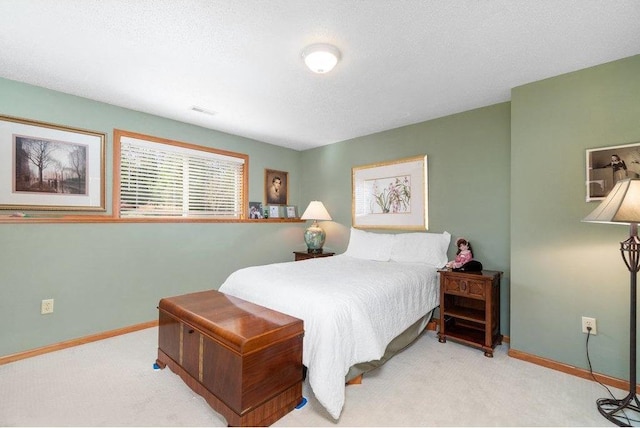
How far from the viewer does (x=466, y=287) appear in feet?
8.87

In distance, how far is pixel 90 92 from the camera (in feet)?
9.02

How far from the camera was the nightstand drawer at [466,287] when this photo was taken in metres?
2.62

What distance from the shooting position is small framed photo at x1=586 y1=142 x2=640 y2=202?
2.06 m

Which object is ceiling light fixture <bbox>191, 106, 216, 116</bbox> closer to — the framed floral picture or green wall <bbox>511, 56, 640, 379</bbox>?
the framed floral picture

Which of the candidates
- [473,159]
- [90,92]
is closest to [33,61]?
[90,92]

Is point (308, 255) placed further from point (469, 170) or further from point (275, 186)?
point (469, 170)

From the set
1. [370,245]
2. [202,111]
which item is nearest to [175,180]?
[202,111]

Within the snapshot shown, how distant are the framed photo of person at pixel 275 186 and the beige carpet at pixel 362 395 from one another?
2.59 metres

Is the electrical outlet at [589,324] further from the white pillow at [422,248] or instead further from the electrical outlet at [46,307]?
the electrical outlet at [46,307]

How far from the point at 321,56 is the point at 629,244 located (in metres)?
2.28

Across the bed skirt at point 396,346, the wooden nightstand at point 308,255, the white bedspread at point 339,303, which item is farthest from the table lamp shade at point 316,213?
the bed skirt at point 396,346

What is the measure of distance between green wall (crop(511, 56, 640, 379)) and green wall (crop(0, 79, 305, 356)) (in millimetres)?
3270

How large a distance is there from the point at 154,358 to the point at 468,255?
304 cm

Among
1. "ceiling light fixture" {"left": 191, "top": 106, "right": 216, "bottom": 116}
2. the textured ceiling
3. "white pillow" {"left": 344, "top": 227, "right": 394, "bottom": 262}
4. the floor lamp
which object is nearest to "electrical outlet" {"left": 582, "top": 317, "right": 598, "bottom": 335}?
the floor lamp
